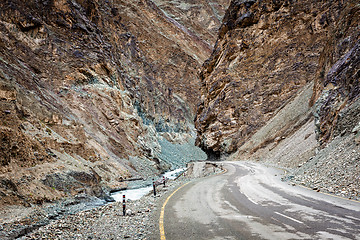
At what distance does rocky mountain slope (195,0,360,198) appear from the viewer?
2139 centimetres

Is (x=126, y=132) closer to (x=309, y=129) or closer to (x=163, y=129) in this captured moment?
(x=309, y=129)

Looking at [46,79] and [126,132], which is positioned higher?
[46,79]

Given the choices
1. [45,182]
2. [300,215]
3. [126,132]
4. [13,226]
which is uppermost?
[126,132]

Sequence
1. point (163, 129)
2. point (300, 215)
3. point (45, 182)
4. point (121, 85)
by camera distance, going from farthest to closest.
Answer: point (163, 129)
point (121, 85)
point (45, 182)
point (300, 215)

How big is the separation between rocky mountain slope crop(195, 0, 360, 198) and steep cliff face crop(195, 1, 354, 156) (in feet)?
0.54

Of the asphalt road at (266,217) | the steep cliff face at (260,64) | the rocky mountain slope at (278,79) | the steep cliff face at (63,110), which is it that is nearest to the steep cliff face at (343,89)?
the rocky mountain slope at (278,79)

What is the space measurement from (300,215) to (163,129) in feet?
199

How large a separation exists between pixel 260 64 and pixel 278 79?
550 cm

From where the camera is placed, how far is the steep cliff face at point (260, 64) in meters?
43.0

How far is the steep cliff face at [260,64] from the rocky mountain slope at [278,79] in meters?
0.17

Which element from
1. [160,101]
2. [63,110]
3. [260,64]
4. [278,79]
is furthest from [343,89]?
[160,101]

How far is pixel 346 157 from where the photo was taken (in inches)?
456

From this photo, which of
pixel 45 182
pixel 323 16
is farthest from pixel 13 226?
pixel 323 16

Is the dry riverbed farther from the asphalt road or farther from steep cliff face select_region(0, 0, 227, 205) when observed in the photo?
steep cliff face select_region(0, 0, 227, 205)
